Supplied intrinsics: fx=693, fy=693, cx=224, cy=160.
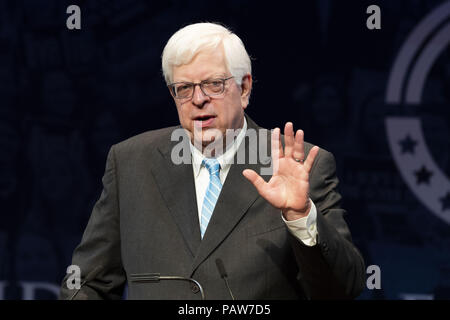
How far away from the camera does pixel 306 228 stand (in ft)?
6.23

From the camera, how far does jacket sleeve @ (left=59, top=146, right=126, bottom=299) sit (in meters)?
2.23

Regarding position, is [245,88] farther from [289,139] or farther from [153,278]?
[153,278]

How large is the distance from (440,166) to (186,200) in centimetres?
205

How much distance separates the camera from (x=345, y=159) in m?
3.83

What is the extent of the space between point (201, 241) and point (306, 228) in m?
0.37

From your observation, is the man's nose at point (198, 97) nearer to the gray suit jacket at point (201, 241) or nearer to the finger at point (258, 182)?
the gray suit jacket at point (201, 241)

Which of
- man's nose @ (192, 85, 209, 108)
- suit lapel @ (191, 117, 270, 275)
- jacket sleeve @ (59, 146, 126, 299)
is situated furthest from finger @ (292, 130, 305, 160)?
jacket sleeve @ (59, 146, 126, 299)

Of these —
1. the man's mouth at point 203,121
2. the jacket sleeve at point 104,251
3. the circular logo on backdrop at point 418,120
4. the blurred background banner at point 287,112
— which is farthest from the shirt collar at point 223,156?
the circular logo on backdrop at point 418,120

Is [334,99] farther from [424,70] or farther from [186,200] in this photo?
[186,200]

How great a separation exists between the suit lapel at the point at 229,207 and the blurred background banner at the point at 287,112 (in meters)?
1.63

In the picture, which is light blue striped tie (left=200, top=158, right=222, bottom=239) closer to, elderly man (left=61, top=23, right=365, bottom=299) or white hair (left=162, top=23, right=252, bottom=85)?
elderly man (left=61, top=23, right=365, bottom=299)

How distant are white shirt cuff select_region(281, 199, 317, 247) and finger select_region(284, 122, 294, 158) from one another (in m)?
0.16

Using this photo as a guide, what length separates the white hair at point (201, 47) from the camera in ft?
7.23
